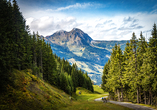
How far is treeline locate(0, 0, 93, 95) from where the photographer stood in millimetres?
18234

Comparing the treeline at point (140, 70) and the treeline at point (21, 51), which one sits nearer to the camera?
the treeline at point (21, 51)

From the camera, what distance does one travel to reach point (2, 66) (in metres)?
16.7

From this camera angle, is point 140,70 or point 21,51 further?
point 21,51

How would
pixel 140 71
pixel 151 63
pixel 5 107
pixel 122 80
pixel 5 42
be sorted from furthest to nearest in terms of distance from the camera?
pixel 122 80 → pixel 140 71 → pixel 151 63 → pixel 5 42 → pixel 5 107

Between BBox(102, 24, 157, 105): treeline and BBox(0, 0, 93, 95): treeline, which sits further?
BBox(102, 24, 157, 105): treeline

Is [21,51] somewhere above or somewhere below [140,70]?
above

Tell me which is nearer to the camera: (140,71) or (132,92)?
(140,71)

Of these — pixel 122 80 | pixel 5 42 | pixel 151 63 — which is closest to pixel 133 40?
pixel 151 63

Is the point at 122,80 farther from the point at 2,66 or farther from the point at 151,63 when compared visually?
the point at 2,66

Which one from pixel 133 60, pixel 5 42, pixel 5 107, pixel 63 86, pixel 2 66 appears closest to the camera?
pixel 5 107

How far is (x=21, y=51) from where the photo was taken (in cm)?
2898

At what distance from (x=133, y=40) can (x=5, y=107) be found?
30601 mm

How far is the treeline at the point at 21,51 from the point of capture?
18.2 meters

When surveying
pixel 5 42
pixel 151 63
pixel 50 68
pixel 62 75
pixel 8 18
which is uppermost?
pixel 8 18
